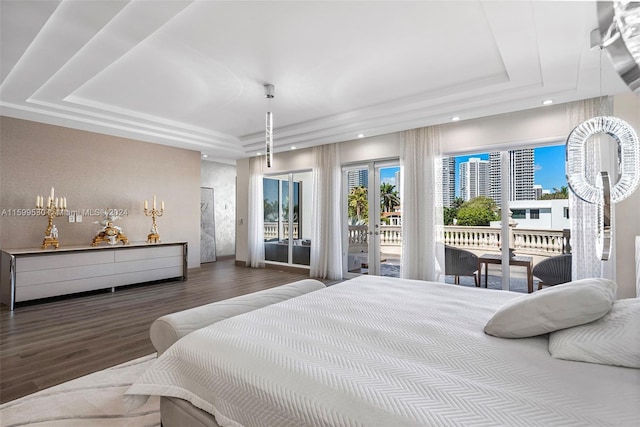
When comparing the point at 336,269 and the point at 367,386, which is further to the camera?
the point at 336,269

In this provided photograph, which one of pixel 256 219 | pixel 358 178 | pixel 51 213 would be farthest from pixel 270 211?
pixel 51 213

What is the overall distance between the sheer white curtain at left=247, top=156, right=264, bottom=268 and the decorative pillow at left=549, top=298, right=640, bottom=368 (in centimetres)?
650

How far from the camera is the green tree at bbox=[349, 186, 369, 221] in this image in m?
6.09

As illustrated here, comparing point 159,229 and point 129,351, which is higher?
point 159,229

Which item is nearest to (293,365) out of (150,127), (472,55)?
(472,55)

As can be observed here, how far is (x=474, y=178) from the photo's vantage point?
491cm

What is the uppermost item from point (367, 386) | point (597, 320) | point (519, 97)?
point (519, 97)

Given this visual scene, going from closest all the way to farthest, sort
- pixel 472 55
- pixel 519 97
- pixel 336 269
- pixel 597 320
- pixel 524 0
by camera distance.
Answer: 1. pixel 597 320
2. pixel 524 0
3. pixel 472 55
4. pixel 519 97
5. pixel 336 269

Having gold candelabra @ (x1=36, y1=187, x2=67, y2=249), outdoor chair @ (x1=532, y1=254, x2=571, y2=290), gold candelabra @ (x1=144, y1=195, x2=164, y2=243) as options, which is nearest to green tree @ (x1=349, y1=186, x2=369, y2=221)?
outdoor chair @ (x1=532, y1=254, x2=571, y2=290)

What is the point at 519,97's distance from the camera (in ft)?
12.8

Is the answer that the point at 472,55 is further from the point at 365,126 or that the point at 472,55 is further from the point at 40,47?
the point at 40,47

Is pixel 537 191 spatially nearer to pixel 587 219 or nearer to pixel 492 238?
pixel 587 219

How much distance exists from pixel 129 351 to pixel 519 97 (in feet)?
16.6

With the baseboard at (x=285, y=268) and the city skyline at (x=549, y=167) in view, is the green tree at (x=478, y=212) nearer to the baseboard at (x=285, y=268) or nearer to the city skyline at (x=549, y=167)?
the city skyline at (x=549, y=167)
